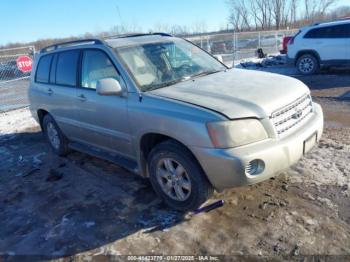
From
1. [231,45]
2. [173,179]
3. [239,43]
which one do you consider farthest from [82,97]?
[239,43]

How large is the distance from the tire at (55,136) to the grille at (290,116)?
3756mm

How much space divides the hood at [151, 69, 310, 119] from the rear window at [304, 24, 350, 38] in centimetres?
913

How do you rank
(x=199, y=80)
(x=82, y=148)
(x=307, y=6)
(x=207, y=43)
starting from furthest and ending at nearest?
(x=307, y=6) → (x=207, y=43) → (x=82, y=148) → (x=199, y=80)

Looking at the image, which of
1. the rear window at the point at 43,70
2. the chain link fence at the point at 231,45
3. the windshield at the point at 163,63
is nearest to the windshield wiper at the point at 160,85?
the windshield at the point at 163,63

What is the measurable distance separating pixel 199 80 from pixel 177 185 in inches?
49.8

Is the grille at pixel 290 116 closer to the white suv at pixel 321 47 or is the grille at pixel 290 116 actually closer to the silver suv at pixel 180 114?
Result: the silver suv at pixel 180 114

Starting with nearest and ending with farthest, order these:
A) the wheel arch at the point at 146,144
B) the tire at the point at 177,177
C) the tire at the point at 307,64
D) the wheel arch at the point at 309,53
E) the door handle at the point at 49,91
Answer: the tire at the point at 177,177 → the wheel arch at the point at 146,144 → the door handle at the point at 49,91 → the wheel arch at the point at 309,53 → the tire at the point at 307,64

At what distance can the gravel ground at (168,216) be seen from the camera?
3.38 meters

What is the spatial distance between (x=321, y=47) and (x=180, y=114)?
10561 mm

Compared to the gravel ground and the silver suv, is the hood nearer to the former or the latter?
the silver suv

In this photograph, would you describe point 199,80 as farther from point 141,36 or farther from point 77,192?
point 77,192


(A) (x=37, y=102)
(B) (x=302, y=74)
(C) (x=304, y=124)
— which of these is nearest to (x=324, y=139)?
(C) (x=304, y=124)

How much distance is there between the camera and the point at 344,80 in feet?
35.8

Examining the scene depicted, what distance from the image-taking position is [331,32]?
1239 centimetres
